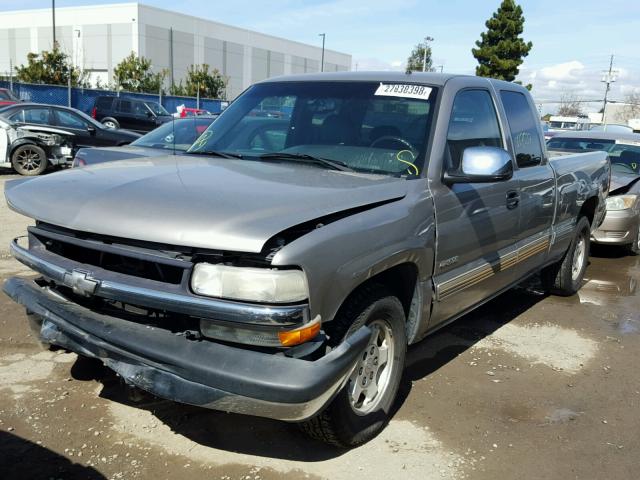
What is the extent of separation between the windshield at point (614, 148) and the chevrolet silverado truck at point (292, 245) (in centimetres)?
542

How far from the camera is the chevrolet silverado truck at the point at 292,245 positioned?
2.44 m

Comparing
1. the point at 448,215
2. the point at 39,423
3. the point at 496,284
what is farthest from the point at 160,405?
the point at 496,284

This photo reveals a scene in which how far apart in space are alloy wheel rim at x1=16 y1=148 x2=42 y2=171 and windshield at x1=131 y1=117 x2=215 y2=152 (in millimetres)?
5784

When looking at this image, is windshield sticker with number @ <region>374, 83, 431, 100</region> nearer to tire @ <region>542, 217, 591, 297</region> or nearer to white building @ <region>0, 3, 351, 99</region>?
tire @ <region>542, 217, 591, 297</region>

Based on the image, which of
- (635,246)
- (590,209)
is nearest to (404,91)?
(590,209)

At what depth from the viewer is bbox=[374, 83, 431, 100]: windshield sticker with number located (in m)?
3.74

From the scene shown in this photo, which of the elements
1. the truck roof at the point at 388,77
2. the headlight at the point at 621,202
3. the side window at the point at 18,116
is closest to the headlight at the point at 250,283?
the truck roof at the point at 388,77

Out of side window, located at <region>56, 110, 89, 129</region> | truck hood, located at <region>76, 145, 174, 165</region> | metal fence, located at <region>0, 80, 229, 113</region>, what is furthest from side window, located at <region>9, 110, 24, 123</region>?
metal fence, located at <region>0, 80, 229, 113</region>

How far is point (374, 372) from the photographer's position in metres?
3.25

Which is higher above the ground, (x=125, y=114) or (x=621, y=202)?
(x=125, y=114)

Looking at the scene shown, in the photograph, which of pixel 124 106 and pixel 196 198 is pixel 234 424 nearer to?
pixel 196 198

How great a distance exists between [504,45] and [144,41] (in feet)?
122

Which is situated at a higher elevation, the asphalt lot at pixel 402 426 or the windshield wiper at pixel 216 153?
the windshield wiper at pixel 216 153

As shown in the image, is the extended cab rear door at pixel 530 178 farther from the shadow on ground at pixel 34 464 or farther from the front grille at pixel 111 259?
the shadow on ground at pixel 34 464
